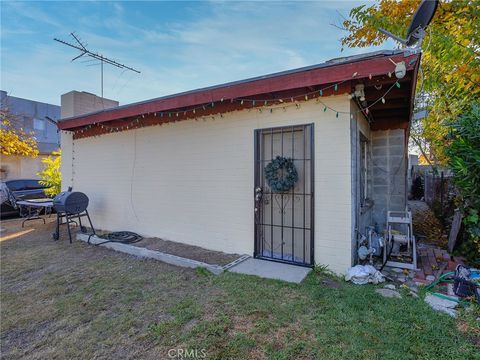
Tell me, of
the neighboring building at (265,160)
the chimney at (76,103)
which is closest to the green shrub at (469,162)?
the neighboring building at (265,160)

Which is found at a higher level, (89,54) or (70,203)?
(89,54)

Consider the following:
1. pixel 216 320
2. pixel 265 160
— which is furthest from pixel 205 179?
pixel 216 320

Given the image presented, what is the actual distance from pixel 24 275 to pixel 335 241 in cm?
429

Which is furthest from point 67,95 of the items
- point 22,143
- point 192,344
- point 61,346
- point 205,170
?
point 192,344

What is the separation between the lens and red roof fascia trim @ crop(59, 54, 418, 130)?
2.90 metres

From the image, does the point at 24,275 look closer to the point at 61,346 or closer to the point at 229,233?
the point at 61,346

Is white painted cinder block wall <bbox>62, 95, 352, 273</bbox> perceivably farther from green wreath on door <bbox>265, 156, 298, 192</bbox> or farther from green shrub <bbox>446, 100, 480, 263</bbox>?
green shrub <bbox>446, 100, 480, 263</bbox>

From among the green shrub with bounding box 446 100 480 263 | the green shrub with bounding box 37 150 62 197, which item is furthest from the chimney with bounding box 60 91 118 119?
the green shrub with bounding box 446 100 480 263

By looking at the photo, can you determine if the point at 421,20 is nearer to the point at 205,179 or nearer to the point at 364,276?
the point at 364,276

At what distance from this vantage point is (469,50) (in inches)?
153

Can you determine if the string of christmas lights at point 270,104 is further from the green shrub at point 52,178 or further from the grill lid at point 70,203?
the green shrub at point 52,178

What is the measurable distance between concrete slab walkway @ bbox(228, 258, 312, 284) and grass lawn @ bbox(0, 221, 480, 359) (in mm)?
162

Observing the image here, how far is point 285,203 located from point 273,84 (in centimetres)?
170

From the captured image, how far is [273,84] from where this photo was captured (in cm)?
357
